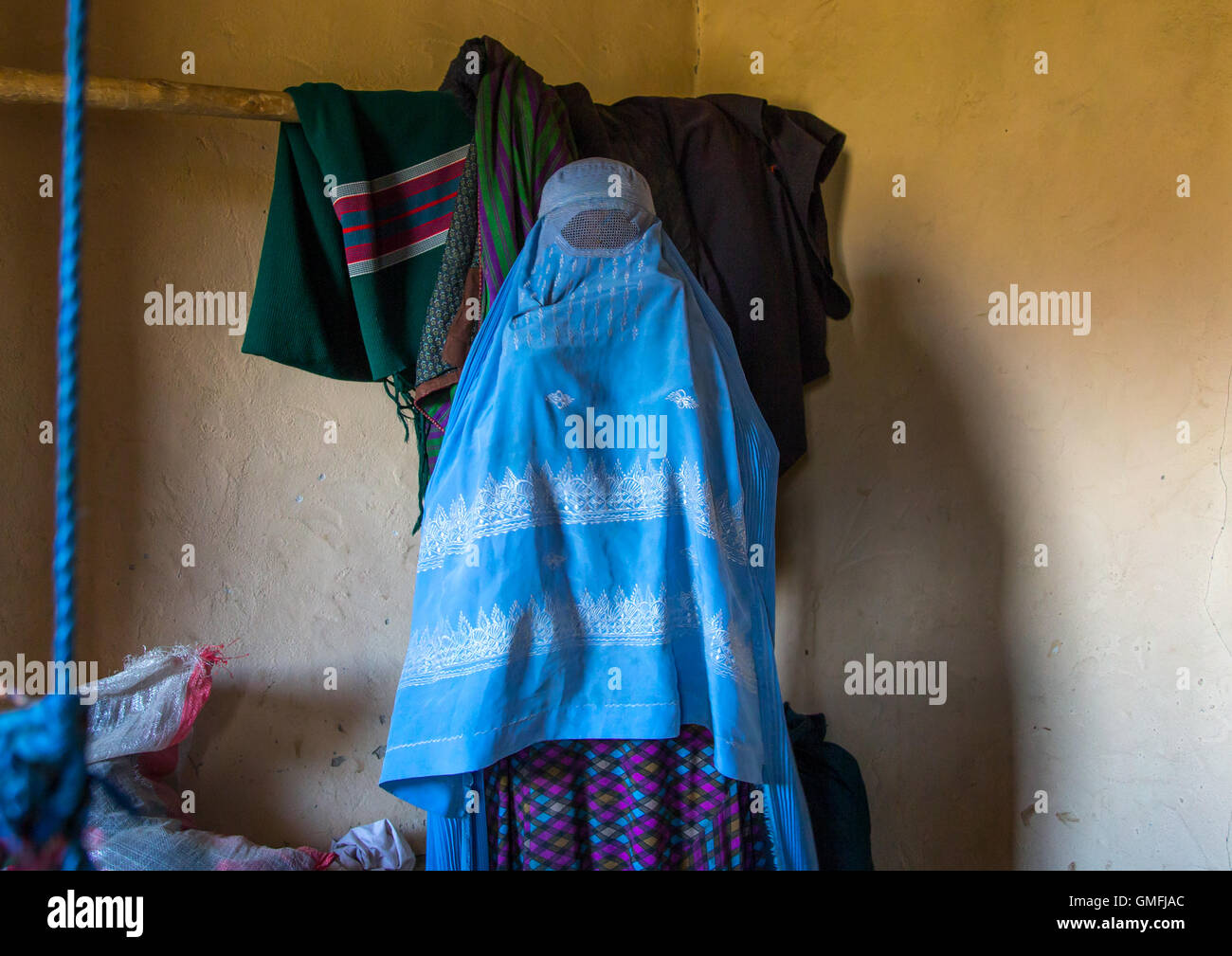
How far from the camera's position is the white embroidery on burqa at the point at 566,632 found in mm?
1175

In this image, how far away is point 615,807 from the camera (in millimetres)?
1261

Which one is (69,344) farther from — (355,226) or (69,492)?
(355,226)


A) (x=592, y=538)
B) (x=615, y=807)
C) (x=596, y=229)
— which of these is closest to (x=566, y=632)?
(x=592, y=538)

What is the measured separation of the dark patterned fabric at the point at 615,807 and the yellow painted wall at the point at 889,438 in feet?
2.02

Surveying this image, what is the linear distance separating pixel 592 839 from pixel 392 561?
0.78 metres

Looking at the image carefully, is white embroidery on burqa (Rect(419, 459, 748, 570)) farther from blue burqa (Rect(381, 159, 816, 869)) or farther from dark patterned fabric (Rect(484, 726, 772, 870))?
dark patterned fabric (Rect(484, 726, 772, 870))

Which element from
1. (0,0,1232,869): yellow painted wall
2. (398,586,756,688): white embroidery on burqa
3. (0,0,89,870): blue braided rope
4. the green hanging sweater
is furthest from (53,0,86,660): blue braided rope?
(0,0,1232,869): yellow painted wall

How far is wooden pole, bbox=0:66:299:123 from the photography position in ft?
4.36

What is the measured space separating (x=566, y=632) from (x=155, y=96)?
1.04 meters
